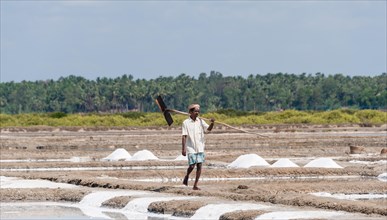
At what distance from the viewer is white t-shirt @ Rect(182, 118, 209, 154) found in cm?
1689

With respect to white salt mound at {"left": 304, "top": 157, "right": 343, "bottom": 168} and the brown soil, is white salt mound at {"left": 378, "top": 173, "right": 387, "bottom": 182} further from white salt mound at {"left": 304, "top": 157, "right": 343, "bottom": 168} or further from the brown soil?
white salt mound at {"left": 304, "top": 157, "right": 343, "bottom": 168}

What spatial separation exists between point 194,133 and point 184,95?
483 feet

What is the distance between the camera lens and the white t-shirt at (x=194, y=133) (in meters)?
16.9

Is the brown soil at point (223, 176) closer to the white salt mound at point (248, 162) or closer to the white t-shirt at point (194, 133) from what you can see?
the white salt mound at point (248, 162)

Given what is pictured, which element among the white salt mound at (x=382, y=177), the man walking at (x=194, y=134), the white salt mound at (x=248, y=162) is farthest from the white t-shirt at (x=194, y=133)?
the white salt mound at (x=248, y=162)

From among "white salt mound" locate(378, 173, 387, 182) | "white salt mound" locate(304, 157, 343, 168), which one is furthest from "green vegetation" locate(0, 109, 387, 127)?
"white salt mound" locate(378, 173, 387, 182)

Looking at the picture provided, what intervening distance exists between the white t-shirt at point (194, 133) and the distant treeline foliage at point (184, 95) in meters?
138

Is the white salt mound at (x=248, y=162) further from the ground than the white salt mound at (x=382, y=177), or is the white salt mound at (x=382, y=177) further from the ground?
the white salt mound at (x=248, y=162)

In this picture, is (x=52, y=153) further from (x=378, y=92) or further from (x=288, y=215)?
(x=378, y=92)

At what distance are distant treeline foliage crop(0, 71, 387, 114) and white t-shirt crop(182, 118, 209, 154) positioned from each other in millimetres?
138470

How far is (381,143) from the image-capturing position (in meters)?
44.2

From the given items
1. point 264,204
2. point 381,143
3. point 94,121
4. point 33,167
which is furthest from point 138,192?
point 94,121

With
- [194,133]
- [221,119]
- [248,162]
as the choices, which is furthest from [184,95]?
[194,133]

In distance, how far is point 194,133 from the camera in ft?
55.6
